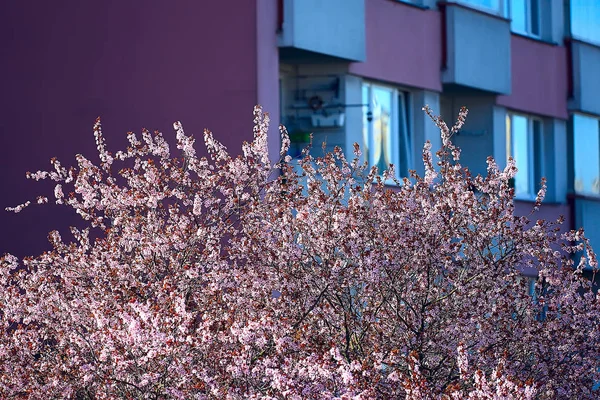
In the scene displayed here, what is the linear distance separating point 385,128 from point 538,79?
3.86 m

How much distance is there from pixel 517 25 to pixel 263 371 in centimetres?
1468

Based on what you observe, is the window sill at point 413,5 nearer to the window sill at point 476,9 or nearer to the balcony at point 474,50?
the window sill at point 476,9

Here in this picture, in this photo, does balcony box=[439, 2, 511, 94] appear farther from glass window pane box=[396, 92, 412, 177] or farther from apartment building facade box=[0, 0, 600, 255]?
glass window pane box=[396, 92, 412, 177]

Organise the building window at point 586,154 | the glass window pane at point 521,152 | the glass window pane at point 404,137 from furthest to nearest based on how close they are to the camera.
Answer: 1. the building window at point 586,154
2. the glass window pane at point 521,152
3. the glass window pane at point 404,137

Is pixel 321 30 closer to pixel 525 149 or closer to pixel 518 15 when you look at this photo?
pixel 518 15

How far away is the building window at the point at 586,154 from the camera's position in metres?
22.5

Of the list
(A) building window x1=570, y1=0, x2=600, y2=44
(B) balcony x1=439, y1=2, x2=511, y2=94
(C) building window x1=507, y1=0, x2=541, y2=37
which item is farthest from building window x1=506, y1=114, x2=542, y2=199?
(A) building window x1=570, y1=0, x2=600, y2=44

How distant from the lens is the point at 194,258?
9.48 m

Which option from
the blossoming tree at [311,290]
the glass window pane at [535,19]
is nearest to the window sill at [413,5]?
the glass window pane at [535,19]

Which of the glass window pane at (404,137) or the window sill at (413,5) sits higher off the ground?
the window sill at (413,5)

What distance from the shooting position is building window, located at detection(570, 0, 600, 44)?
74.3 feet

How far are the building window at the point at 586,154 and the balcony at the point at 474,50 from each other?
8.94 feet

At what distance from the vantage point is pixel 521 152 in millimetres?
22047

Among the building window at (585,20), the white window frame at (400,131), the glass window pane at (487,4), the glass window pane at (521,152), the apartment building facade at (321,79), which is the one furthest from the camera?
the building window at (585,20)
